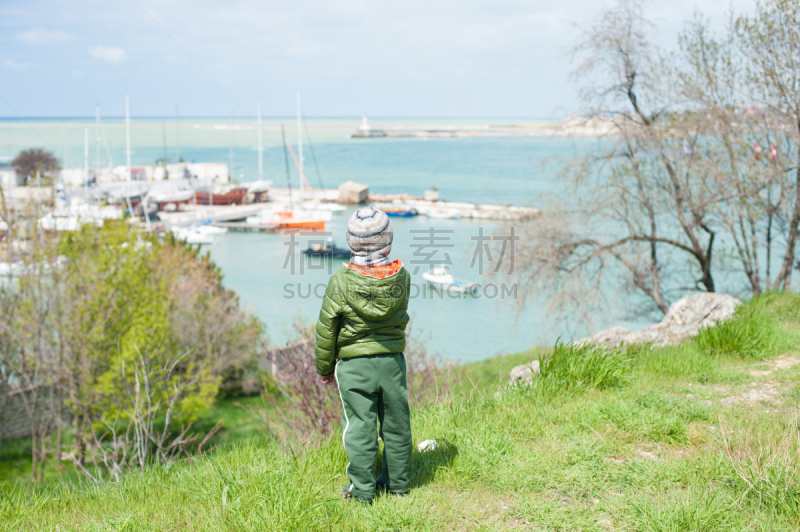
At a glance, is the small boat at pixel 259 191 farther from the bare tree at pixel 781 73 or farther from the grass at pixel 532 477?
the grass at pixel 532 477

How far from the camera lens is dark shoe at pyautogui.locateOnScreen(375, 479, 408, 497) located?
10.6ft

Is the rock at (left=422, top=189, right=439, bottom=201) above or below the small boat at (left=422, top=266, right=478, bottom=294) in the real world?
above

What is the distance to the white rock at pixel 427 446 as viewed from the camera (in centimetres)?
373

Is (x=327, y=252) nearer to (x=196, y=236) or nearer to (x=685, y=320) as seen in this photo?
(x=196, y=236)

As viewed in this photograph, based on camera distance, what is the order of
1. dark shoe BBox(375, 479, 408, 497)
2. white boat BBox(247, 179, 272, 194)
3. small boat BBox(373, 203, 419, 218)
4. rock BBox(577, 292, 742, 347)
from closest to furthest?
1. dark shoe BBox(375, 479, 408, 497)
2. rock BBox(577, 292, 742, 347)
3. small boat BBox(373, 203, 419, 218)
4. white boat BBox(247, 179, 272, 194)

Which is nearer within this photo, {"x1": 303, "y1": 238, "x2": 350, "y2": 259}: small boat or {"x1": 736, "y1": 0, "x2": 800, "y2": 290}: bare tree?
{"x1": 736, "y1": 0, "x2": 800, "y2": 290}: bare tree

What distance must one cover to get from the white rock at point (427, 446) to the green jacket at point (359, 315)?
906mm

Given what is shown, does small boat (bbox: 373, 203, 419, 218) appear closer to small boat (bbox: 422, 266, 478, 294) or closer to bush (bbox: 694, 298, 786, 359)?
small boat (bbox: 422, 266, 478, 294)

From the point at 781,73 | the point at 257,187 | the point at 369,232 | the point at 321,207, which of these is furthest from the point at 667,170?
the point at 257,187

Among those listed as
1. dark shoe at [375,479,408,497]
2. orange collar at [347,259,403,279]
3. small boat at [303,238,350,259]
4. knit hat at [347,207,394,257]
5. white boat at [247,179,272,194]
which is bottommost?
small boat at [303,238,350,259]

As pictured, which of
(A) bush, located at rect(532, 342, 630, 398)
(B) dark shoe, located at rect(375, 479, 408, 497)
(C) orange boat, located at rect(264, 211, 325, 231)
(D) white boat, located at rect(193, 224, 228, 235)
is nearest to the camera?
(B) dark shoe, located at rect(375, 479, 408, 497)

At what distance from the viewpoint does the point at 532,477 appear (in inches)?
132

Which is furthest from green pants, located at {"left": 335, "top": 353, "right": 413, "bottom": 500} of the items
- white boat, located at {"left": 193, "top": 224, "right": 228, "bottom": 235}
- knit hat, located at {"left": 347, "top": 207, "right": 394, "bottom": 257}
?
white boat, located at {"left": 193, "top": 224, "right": 228, "bottom": 235}

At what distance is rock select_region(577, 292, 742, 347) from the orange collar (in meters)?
4.57
